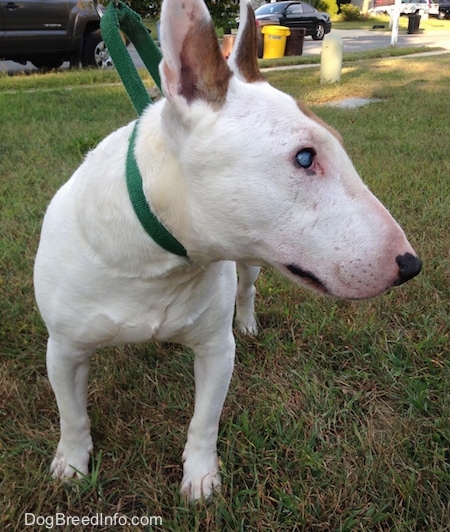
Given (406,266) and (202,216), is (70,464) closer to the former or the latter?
(202,216)

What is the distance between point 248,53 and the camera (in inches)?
64.4

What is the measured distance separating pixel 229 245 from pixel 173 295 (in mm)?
298

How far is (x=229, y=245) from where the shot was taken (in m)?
1.46

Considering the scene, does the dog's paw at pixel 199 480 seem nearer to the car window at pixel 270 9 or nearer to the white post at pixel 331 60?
the white post at pixel 331 60

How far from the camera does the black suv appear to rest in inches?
352

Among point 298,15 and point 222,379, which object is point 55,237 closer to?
point 222,379

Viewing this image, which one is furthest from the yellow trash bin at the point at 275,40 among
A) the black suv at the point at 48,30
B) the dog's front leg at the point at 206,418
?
the dog's front leg at the point at 206,418

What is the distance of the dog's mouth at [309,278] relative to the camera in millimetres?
1424

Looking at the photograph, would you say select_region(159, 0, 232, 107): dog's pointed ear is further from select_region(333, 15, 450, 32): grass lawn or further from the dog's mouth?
select_region(333, 15, 450, 32): grass lawn

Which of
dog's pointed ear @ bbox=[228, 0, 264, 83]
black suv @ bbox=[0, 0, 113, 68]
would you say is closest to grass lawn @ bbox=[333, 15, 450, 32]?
black suv @ bbox=[0, 0, 113, 68]

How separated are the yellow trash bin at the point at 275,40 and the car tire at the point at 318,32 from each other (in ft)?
32.5

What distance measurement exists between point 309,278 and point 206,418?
726mm

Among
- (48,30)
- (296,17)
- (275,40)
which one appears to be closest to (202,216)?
(48,30)

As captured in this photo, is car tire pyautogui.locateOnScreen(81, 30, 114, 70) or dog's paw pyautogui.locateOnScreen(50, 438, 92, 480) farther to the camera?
car tire pyautogui.locateOnScreen(81, 30, 114, 70)
